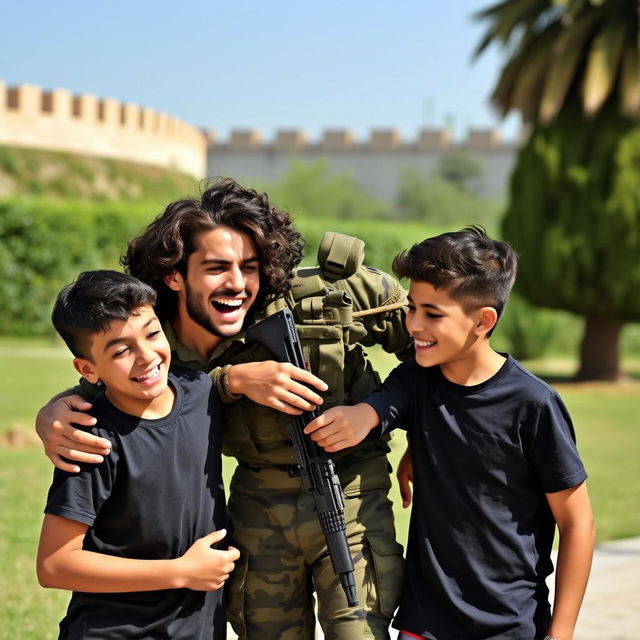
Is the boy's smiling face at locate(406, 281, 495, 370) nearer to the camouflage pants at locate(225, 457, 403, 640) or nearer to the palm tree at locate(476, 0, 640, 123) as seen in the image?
the camouflage pants at locate(225, 457, 403, 640)

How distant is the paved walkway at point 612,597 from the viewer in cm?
453

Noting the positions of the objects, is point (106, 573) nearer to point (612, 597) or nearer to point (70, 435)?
point (70, 435)

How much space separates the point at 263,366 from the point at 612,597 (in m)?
3.06

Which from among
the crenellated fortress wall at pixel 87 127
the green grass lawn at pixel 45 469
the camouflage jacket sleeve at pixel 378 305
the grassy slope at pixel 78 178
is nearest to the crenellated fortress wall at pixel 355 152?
the crenellated fortress wall at pixel 87 127

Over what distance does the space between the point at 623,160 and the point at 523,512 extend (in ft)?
50.0

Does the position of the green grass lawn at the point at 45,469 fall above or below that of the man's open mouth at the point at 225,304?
below

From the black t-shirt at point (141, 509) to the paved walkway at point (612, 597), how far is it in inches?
70.6

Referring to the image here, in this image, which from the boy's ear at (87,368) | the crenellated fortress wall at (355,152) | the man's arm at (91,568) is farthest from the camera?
the crenellated fortress wall at (355,152)

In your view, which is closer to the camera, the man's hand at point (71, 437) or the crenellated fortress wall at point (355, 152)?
the man's hand at point (71, 437)

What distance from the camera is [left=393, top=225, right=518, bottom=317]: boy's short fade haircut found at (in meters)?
2.63

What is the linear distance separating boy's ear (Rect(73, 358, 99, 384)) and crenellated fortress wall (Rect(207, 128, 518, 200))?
7519cm

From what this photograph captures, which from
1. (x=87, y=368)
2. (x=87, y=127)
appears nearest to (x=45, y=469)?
(x=87, y=368)

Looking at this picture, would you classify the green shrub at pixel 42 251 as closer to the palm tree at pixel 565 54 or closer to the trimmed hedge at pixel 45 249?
the trimmed hedge at pixel 45 249

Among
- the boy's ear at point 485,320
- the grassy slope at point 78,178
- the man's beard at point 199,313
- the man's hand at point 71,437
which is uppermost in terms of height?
the boy's ear at point 485,320
